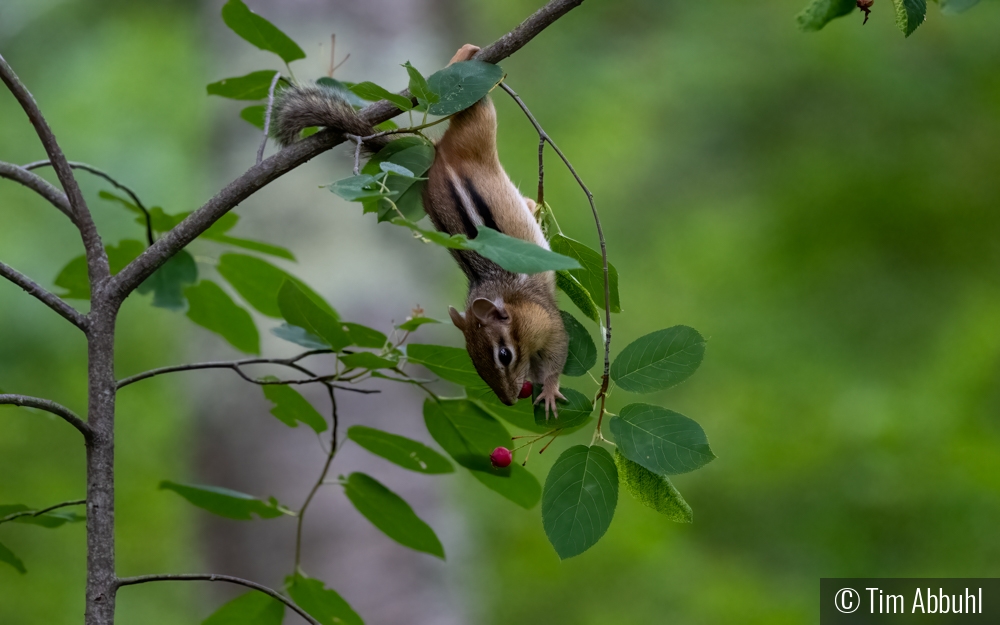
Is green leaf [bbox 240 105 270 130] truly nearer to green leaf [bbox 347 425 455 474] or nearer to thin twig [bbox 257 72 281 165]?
thin twig [bbox 257 72 281 165]

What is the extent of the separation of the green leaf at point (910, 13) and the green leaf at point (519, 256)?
1.31ft

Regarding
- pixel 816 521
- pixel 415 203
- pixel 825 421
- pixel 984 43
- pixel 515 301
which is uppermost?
pixel 984 43

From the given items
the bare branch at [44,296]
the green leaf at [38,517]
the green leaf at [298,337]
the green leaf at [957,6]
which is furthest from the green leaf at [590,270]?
the green leaf at [38,517]

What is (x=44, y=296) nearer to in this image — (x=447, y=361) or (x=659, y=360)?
(x=447, y=361)

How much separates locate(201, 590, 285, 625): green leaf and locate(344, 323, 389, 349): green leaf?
15.3 inches

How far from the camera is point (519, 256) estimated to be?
744 millimetres

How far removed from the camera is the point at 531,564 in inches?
155

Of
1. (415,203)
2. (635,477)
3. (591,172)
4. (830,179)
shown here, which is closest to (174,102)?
(591,172)

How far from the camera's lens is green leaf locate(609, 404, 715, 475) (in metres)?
0.85

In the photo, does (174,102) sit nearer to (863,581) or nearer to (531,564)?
(531,564)

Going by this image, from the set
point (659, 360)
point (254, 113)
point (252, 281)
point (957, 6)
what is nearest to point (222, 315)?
point (252, 281)

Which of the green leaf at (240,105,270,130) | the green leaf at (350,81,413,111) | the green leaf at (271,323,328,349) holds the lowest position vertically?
the green leaf at (271,323,328,349)

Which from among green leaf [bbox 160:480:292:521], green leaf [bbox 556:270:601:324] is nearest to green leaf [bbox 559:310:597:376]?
green leaf [bbox 556:270:601:324]

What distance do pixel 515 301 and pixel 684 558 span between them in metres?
2.43
